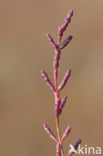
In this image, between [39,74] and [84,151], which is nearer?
[84,151]

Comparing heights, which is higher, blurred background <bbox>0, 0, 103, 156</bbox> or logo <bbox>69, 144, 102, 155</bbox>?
logo <bbox>69, 144, 102, 155</bbox>

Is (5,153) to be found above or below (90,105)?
above

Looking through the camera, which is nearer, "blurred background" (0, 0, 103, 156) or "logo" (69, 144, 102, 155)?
"logo" (69, 144, 102, 155)

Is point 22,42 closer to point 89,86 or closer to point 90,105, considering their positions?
point 89,86

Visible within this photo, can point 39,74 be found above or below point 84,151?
below

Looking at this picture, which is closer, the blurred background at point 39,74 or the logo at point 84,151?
the logo at point 84,151

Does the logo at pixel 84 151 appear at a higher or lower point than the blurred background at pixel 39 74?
higher

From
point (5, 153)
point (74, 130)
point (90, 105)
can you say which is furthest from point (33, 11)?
point (5, 153)

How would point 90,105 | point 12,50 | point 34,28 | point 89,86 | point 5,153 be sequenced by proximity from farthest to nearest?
point 34,28 < point 12,50 < point 89,86 < point 90,105 < point 5,153
